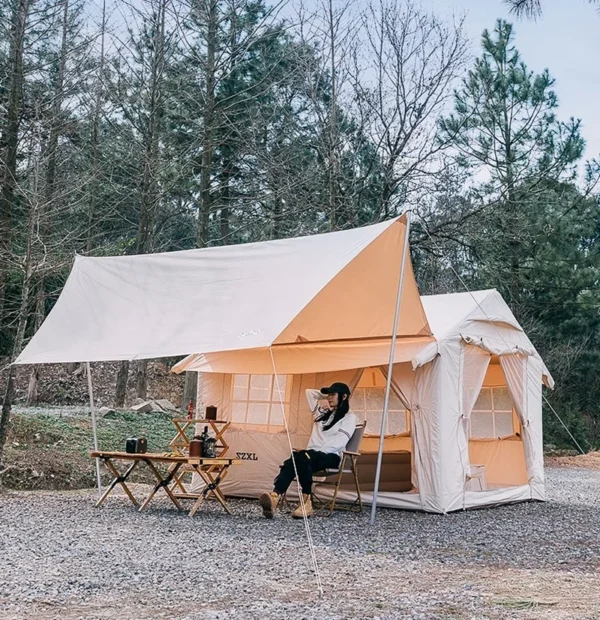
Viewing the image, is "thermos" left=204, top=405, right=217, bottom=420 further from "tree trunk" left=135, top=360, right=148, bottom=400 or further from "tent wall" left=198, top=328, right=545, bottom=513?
"tree trunk" left=135, top=360, right=148, bottom=400

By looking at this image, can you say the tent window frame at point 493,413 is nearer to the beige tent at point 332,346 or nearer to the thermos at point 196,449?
the beige tent at point 332,346

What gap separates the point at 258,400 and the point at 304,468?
145 cm

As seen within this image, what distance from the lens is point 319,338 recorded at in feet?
21.5

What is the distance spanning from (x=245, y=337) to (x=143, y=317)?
1182 millimetres

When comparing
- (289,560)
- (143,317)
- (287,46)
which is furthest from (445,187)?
(289,560)

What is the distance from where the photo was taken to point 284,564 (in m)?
4.20

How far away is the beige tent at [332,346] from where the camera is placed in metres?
5.48

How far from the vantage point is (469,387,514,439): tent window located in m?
8.05

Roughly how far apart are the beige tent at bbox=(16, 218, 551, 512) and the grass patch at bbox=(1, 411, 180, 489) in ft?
5.84

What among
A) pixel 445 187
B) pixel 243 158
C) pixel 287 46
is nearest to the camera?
pixel 445 187

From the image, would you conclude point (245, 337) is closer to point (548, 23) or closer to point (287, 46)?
point (548, 23)

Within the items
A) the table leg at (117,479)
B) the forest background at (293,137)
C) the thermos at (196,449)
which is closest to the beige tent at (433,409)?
the thermos at (196,449)

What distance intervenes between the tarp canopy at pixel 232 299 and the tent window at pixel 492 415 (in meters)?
1.71

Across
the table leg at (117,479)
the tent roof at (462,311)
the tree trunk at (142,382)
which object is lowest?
the table leg at (117,479)
